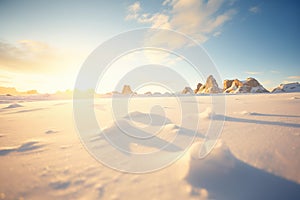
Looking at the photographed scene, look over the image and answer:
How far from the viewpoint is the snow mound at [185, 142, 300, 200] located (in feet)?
4.83

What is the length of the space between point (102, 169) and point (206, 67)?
12.9 feet

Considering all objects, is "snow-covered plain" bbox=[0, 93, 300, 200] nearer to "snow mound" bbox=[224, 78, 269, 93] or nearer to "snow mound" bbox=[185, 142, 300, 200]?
"snow mound" bbox=[185, 142, 300, 200]

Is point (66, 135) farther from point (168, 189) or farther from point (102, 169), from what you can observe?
point (168, 189)

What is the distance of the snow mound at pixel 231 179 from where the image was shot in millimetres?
1474

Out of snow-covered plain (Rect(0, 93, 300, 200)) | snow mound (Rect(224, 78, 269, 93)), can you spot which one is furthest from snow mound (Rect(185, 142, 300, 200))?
snow mound (Rect(224, 78, 269, 93))

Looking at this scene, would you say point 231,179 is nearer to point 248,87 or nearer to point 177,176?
point 177,176

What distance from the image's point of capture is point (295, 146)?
7.10ft

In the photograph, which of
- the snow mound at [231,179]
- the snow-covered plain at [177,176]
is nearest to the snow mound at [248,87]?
the snow-covered plain at [177,176]

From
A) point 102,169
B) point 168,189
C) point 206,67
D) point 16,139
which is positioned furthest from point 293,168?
point 16,139

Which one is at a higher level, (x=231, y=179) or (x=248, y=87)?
(x=248, y=87)

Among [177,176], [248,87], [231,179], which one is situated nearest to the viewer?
[231,179]

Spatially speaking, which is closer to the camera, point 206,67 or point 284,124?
point 284,124

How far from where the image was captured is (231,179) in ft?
5.42

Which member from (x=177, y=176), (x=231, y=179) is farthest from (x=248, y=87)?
(x=177, y=176)
